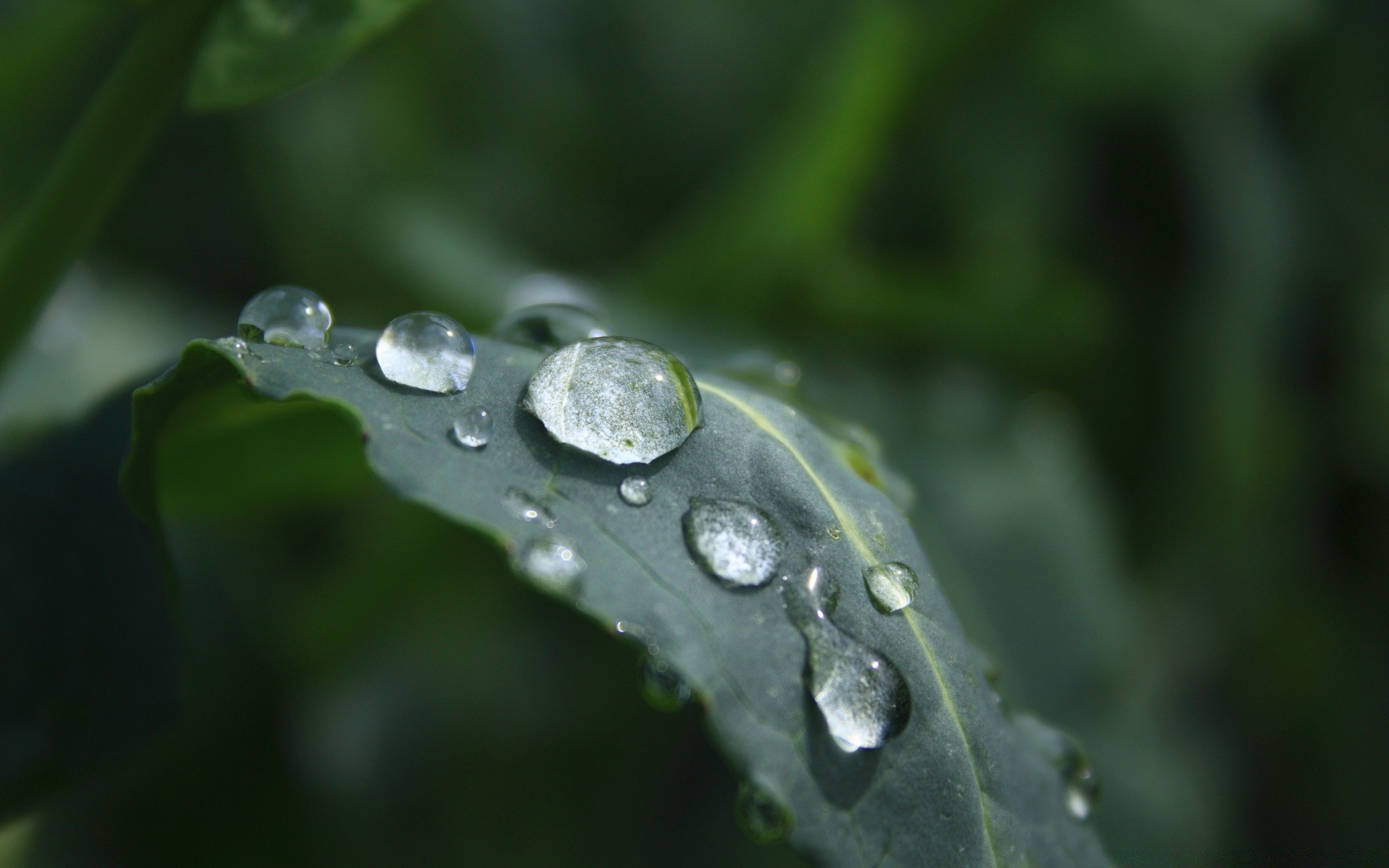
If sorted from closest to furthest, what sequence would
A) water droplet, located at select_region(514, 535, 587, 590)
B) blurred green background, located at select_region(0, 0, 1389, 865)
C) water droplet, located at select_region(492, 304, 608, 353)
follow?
1. water droplet, located at select_region(514, 535, 587, 590)
2. water droplet, located at select_region(492, 304, 608, 353)
3. blurred green background, located at select_region(0, 0, 1389, 865)

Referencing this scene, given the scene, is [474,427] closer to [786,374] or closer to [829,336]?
[786,374]

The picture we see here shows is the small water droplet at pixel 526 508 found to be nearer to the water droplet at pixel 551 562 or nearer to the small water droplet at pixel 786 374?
the water droplet at pixel 551 562

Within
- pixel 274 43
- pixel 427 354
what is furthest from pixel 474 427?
pixel 274 43

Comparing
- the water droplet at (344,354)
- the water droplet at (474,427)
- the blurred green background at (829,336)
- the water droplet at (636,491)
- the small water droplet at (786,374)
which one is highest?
the water droplet at (636,491)

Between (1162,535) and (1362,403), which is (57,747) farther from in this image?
(1362,403)

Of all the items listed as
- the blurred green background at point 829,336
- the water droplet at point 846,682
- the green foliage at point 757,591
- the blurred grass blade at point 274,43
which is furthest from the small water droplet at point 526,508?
the blurred green background at point 829,336

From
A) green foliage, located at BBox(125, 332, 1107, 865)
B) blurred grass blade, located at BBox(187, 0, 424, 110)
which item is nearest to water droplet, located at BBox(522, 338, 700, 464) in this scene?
green foliage, located at BBox(125, 332, 1107, 865)

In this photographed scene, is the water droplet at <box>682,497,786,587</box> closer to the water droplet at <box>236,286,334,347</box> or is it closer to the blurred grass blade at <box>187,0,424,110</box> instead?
the water droplet at <box>236,286,334,347</box>
